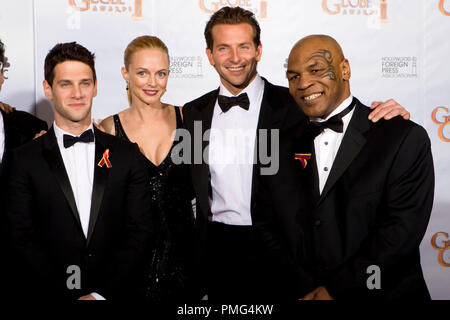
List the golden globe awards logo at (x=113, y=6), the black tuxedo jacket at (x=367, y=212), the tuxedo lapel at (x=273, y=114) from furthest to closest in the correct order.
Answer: the golden globe awards logo at (x=113, y=6), the tuxedo lapel at (x=273, y=114), the black tuxedo jacket at (x=367, y=212)

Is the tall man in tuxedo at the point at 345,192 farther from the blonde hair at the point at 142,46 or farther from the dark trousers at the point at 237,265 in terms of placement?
the blonde hair at the point at 142,46

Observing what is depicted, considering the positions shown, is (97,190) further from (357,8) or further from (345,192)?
(357,8)

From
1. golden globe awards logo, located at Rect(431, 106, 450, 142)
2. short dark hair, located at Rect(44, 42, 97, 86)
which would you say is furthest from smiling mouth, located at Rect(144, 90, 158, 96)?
golden globe awards logo, located at Rect(431, 106, 450, 142)

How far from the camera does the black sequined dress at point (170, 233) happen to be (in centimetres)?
309

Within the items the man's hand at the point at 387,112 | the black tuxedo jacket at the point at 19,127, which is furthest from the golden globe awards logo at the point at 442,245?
the black tuxedo jacket at the point at 19,127

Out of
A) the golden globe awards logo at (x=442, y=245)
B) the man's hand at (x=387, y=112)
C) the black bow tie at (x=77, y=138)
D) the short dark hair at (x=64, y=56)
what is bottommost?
the golden globe awards logo at (x=442, y=245)

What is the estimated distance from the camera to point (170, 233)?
3125 millimetres

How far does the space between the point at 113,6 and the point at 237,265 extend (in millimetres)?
2202

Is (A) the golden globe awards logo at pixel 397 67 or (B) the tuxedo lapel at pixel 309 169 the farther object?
(A) the golden globe awards logo at pixel 397 67

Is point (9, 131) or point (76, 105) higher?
point (76, 105)

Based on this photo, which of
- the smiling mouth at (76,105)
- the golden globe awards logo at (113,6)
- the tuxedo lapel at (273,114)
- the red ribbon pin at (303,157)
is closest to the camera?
the red ribbon pin at (303,157)

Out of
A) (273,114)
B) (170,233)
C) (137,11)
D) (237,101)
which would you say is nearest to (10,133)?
(170,233)

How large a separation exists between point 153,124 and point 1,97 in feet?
4.78

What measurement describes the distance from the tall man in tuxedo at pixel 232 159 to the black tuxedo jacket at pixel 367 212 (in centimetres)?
55
